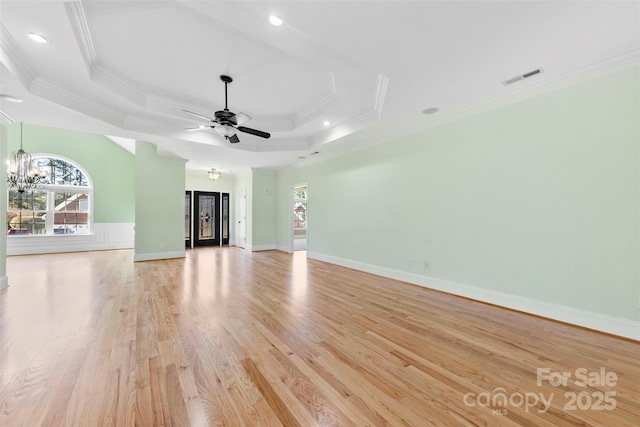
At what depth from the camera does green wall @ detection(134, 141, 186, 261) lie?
618 cm

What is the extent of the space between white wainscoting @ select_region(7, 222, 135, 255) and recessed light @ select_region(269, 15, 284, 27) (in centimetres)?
952

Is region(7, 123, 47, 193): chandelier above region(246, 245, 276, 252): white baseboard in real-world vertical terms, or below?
above

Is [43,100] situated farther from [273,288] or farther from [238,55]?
[273,288]

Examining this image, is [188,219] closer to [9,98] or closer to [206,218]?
[206,218]

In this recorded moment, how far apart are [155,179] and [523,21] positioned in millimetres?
7306

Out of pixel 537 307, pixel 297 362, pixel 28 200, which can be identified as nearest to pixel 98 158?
pixel 28 200

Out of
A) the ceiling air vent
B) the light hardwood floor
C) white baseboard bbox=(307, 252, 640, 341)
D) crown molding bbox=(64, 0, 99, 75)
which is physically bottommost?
the light hardwood floor

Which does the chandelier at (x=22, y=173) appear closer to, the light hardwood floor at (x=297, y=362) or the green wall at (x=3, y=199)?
the green wall at (x=3, y=199)

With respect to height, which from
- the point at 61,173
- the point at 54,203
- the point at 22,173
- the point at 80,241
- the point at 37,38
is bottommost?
the point at 80,241

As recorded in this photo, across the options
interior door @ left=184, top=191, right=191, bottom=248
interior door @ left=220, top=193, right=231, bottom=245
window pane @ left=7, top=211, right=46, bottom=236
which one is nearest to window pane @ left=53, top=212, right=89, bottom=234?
window pane @ left=7, top=211, right=46, bottom=236

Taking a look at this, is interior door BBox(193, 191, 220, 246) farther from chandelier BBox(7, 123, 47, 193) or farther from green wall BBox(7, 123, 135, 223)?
chandelier BBox(7, 123, 47, 193)

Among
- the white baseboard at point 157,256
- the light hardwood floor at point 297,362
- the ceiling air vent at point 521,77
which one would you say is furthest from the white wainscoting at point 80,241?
the ceiling air vent at point 521,77

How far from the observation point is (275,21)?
80.2 inches

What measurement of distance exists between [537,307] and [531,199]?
1.27 meters
